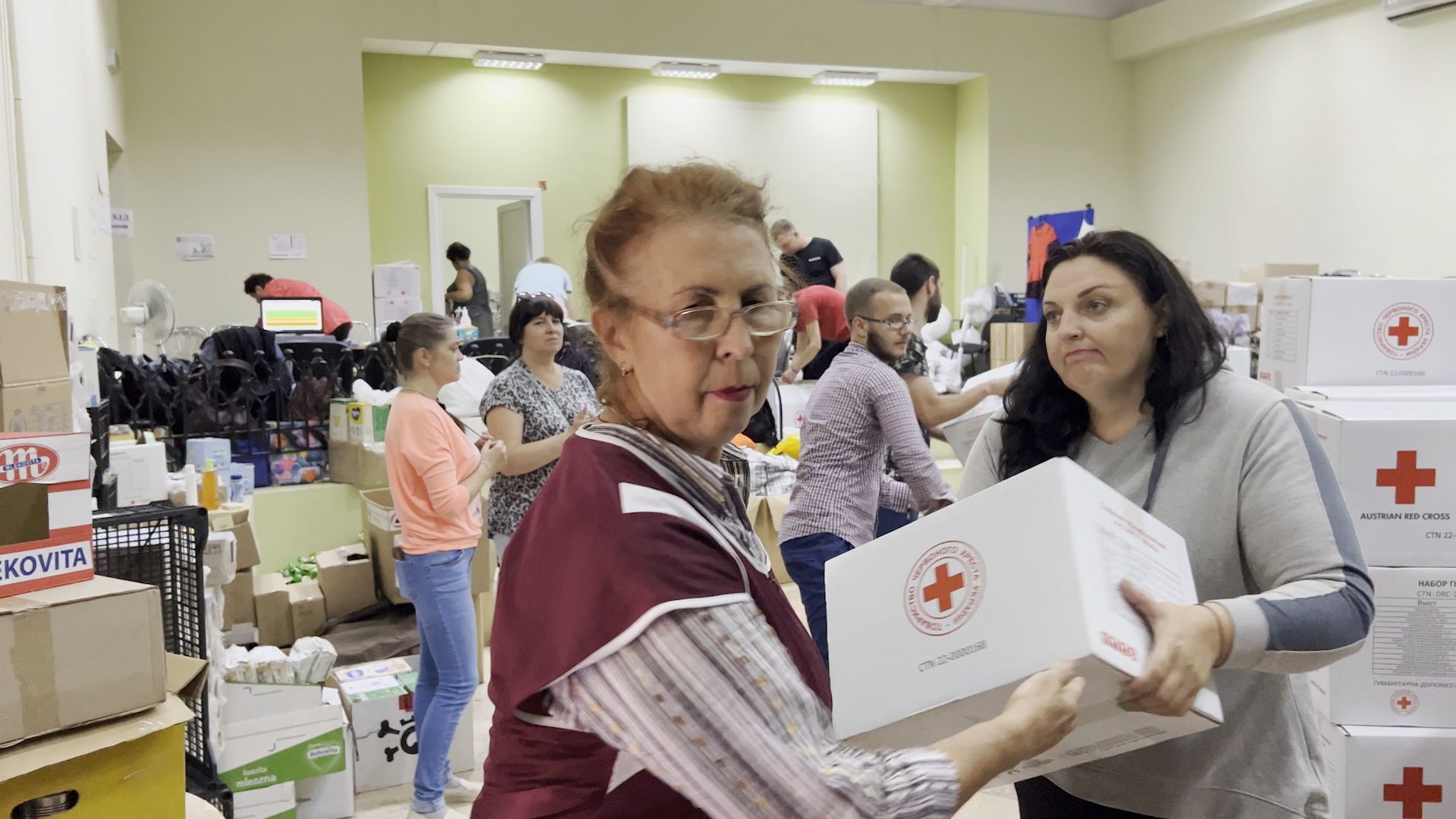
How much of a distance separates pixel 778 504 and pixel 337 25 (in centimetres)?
595

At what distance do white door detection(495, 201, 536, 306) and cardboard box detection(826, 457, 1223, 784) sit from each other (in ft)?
28.7

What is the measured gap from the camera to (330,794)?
123 inches

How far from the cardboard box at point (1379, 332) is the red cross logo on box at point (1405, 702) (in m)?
0.68

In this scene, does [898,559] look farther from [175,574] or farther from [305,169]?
[305,169]

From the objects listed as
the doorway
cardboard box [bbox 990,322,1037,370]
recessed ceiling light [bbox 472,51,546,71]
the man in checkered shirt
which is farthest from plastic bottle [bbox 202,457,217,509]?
cardboard box [bbox 990,322,1037,370]

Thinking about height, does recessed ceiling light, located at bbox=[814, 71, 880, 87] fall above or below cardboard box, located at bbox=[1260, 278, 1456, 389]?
above

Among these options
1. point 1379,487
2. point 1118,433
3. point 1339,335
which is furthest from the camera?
point 1339,335

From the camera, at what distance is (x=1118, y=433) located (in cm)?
154

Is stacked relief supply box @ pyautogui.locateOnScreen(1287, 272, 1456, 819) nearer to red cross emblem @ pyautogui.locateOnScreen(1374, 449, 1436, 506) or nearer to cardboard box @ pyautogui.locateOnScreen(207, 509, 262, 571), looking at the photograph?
red cross emblem @ pyautogui.locateOnScreen(1374, 449, 1436, 506)

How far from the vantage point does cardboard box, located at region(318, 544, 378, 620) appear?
4.40m

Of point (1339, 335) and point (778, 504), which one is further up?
point (1339, 335)

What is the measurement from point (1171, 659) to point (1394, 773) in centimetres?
160

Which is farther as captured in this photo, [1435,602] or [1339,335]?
[1339,335]

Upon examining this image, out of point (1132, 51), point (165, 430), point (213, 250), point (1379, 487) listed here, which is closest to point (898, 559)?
point (1379, 487)
